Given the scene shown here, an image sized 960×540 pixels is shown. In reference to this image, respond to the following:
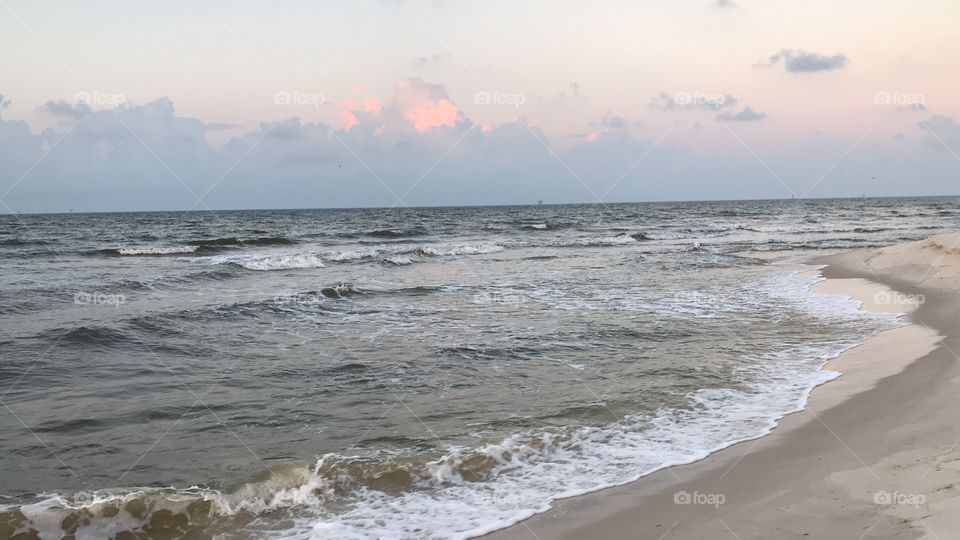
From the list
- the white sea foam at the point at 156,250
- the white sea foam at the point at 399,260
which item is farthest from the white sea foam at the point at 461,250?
the white sea foam at the point at 156,250

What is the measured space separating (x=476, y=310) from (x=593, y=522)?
10479 millimetres

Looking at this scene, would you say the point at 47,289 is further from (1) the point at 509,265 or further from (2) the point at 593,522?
(2) the point at 593,522

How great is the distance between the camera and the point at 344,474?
5977 mm

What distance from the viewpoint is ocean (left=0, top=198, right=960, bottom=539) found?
18.0ft

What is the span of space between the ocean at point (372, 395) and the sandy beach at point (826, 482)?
1.10 ft

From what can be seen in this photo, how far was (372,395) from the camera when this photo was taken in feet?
28.2

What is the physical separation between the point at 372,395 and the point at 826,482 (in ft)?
17.2

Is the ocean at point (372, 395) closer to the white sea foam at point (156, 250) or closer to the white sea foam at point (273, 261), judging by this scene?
the white sea foam at point (273, 261)

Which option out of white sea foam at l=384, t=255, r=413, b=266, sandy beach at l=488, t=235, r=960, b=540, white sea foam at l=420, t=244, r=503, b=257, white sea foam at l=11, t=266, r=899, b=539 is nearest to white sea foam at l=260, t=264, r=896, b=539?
white sea foam at l=11, t=266, r=899, b=539

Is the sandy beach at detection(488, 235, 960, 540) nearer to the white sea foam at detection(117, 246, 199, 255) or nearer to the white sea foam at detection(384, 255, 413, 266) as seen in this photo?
the white sea foam at detection(384, 255, 413, 266)

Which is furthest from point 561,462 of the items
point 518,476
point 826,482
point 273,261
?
point 273,261

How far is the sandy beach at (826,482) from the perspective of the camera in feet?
15.3

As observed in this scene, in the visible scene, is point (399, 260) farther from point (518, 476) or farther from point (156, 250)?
point (518, 476)

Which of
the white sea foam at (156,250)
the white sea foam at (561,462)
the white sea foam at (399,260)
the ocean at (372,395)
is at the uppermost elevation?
the white sea foam at (156,250)
